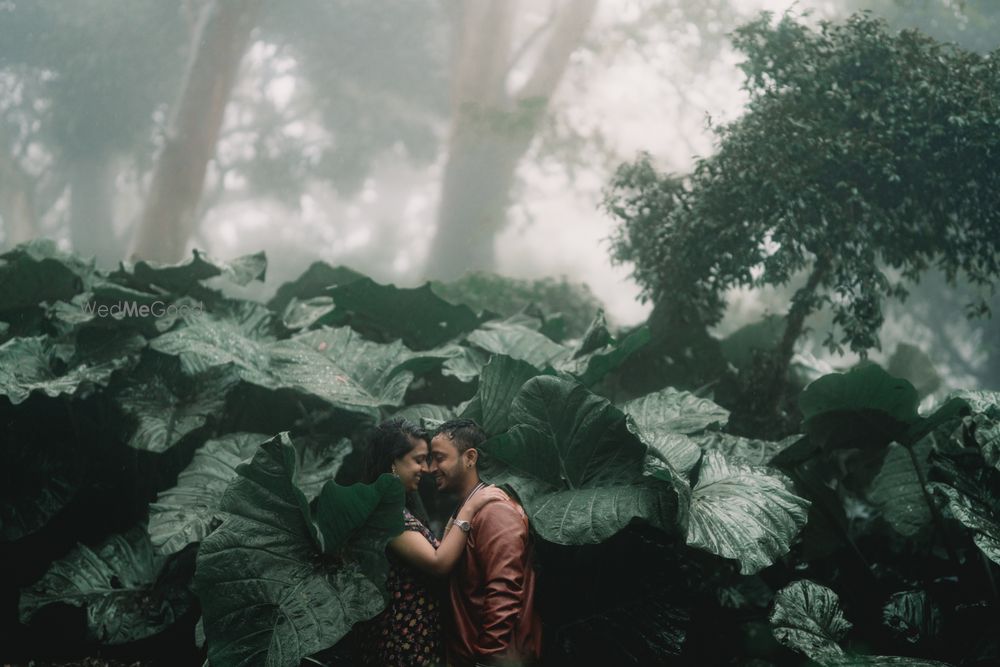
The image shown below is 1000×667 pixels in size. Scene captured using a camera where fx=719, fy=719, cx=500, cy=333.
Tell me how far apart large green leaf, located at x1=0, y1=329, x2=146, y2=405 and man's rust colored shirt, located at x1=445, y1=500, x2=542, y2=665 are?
5.93 feet

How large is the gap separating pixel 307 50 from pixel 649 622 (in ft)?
43.8

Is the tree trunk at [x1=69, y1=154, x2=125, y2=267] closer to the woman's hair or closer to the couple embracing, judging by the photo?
the woman's hair

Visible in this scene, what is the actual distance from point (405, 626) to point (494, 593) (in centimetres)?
32

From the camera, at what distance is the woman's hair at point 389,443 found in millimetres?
2182

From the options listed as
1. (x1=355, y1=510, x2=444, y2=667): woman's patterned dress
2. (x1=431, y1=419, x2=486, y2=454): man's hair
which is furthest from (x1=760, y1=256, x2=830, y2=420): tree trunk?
(x1=355, y1=510, x2=444, y2=667): woman's patterned dress

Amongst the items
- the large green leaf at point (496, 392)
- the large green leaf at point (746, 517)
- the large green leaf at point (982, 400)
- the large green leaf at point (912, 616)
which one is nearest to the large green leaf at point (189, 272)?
the large green leaf at point (496, 392)

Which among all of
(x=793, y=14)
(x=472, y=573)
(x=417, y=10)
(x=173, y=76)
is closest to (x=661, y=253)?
(x=793, y=14)

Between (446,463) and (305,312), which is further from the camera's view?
(305,312)

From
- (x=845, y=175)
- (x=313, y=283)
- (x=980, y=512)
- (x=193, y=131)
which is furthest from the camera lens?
(x=193, y=131)

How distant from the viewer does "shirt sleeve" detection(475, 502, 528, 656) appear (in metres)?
1.94

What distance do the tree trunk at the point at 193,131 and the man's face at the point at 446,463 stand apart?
8.05 m

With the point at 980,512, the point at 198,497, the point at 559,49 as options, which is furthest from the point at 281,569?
the point at 559,49

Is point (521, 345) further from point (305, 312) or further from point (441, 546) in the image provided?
point (441, 546)

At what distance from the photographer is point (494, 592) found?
1944 millimetres
